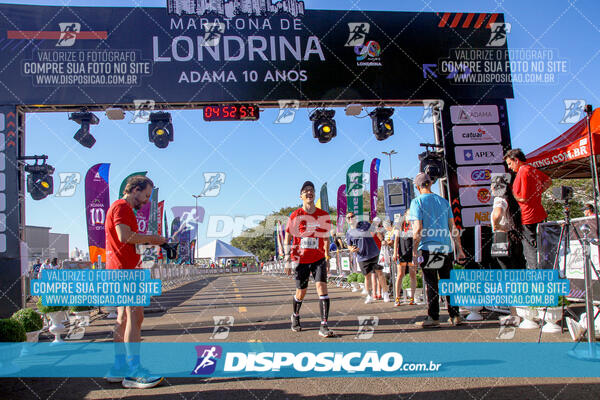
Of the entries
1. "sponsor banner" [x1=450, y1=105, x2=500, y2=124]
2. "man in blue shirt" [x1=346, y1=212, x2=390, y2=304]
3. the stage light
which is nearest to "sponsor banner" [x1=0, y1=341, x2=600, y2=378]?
"man in blue shirt" [x1=346, y1=212, x2=390, y2=304]

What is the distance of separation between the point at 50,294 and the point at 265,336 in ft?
12.0

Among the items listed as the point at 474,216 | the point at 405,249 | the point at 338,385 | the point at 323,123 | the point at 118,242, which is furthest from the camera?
the point at 323,123

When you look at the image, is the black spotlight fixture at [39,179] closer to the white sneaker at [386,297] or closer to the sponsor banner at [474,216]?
the white sneaker at [386,297]

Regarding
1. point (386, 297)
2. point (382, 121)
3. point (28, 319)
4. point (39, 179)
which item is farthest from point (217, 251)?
point (28, 319)

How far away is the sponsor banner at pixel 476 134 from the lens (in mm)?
10828

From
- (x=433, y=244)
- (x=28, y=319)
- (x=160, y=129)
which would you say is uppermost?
(x=160, y=129)

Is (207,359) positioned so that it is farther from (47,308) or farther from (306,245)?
(47,308)

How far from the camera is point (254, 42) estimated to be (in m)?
11.3

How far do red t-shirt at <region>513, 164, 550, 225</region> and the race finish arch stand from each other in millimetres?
Answer: 4257

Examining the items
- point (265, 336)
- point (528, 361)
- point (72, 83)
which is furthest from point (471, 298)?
point (72, 83)

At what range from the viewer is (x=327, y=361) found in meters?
4.73

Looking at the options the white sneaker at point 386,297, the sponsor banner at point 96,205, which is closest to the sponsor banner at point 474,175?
the white sneaker at point 386,297

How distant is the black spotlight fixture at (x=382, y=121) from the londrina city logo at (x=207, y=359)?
26.3 ft

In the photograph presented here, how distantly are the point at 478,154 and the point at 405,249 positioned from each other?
322 centimetres
